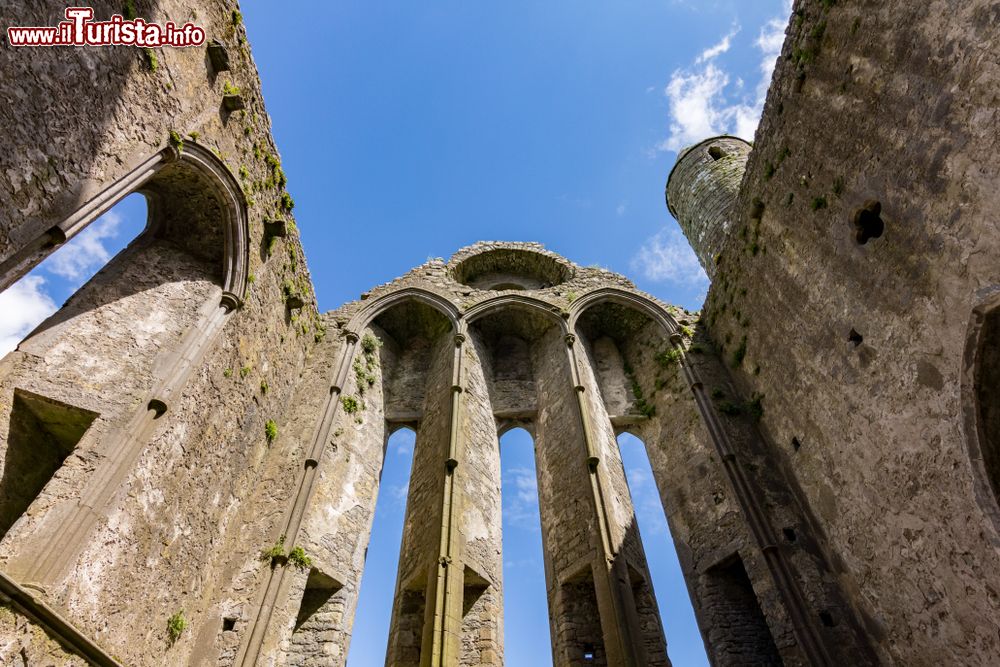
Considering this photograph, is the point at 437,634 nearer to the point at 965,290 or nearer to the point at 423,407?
the point at 423,407

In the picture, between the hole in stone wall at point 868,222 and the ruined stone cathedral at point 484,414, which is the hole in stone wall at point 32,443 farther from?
the hole in stone wall at point 868,222

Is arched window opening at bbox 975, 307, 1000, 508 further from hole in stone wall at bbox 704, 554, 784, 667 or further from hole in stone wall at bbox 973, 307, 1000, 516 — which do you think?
hole in stone wall at bbox 704, 554, 784, 667

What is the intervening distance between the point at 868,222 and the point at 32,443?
8642 millimetres

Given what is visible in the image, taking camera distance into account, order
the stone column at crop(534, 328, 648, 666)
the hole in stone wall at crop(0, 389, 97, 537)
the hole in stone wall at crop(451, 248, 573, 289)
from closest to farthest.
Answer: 1. the hole in stone wall at crop(0, 389, 97, 537)
2. the stone column at crop(534, 328, 648, 666)
3. the hole in stone wall at crop(451, 248, 573, 289)

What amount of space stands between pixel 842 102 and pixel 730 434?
15.3 ft

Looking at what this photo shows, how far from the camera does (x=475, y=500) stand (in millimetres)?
8391

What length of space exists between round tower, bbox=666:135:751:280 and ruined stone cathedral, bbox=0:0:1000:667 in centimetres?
489

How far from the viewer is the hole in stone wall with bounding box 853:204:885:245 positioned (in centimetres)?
558

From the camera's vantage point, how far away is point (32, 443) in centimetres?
507

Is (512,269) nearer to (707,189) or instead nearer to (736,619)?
(707,189)

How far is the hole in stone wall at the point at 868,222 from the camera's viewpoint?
18.3 ft

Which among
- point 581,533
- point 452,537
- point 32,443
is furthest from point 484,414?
point 32,443

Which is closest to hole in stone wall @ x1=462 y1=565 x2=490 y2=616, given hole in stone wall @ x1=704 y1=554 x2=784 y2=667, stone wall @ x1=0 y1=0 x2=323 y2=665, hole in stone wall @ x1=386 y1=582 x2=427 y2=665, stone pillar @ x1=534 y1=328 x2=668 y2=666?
hole in stone wall @ x1=386 y1=582 x2=427 y2=665

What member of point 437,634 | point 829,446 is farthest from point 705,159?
point 437,634
